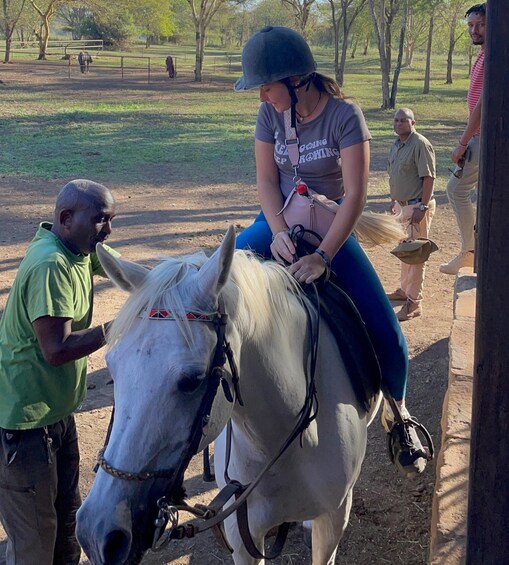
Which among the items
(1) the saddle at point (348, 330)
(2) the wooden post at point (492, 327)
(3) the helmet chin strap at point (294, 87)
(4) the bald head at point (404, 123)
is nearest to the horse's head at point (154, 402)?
(2) the wooden post at point (492, 327)

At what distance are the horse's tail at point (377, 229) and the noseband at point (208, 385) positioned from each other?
1796 mm

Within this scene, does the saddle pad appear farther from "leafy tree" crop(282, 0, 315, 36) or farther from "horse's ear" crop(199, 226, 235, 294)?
"leafy tree" crop(282, 0, 315, 36)

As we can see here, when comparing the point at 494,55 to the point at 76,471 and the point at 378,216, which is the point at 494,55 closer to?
the point at 378,216

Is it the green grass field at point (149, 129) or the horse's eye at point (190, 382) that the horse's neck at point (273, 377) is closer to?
the horse's eye at point (190, 382)

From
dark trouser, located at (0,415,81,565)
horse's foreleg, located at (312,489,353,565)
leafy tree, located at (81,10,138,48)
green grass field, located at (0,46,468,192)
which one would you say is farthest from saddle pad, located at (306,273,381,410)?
leafy tree, located at (81,10,138,48)

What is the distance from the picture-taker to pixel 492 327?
1.62 meters

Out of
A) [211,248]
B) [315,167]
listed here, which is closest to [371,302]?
[315,167]

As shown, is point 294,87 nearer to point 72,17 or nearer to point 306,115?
point 306,115

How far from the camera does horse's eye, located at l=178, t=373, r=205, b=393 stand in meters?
1.82

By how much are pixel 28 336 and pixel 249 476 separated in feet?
3.53

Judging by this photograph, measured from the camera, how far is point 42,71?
36.5 meters

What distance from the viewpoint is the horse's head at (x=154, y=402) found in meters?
1.77

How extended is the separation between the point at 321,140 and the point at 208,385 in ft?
4.82

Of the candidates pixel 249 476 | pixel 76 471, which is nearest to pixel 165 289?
pixel 249 476
